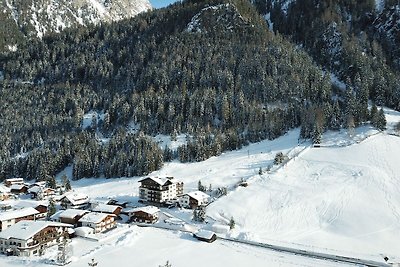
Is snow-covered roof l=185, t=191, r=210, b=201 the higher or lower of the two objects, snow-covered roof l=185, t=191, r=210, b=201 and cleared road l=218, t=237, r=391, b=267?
the higher

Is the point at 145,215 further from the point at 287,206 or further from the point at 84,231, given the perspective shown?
the point at 287,206

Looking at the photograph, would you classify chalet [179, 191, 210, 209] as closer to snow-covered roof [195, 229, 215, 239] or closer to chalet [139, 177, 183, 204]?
chalet [139, 177, 183, 204]

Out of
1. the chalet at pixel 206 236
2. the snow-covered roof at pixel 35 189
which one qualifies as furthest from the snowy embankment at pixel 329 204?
the snow-covered roof at pixel 35 189

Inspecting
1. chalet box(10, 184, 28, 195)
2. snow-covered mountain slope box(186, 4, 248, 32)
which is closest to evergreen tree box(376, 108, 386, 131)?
snow-covered mountain slope box(186, 4, 248, 32)

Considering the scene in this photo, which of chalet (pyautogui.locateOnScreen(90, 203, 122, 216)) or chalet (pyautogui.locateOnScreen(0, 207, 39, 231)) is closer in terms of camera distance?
chalet (pyautogui.locateOnScreen(0, 207, 39, 231))

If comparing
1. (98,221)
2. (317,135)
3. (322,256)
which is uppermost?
(317,135)

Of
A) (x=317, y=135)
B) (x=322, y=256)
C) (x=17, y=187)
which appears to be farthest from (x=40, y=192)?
Result: (x=317, y=135)

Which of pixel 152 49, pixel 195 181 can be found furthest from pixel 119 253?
pixel 152 49

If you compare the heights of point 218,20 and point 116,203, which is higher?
point 218,20
